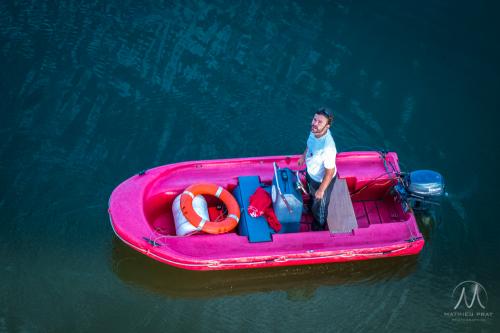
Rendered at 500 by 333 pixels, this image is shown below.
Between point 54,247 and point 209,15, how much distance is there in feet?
15.6

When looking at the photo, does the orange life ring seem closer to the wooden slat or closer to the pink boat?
the pink boat

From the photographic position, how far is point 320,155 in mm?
6352

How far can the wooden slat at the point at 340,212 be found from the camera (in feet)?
22.2

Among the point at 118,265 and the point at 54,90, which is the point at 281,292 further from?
the point at 54,90

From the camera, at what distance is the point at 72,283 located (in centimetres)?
695

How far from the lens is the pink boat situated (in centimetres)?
665

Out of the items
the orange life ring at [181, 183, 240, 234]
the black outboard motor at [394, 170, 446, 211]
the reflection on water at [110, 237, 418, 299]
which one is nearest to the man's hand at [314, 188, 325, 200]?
the orange life ring at [181, 183, 240, 234]

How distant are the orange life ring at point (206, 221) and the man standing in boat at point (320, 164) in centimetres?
91

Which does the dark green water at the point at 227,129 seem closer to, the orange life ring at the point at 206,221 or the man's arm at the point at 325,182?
the orange life ring at the point at 206,221

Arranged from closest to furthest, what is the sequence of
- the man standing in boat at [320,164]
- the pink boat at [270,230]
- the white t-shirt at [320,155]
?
the man standing in boat at [320,164] → the white t-shirt at [320,155] → the pink boat at [270,230]

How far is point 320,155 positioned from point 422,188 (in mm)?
1519

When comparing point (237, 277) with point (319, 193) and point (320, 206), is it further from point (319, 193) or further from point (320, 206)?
point (319, 193)

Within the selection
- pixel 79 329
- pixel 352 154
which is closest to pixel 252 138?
pixel 352 154

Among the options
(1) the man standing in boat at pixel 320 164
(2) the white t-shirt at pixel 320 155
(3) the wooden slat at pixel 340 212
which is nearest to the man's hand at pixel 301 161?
(1) the man standing in boat at pixel 320 164
